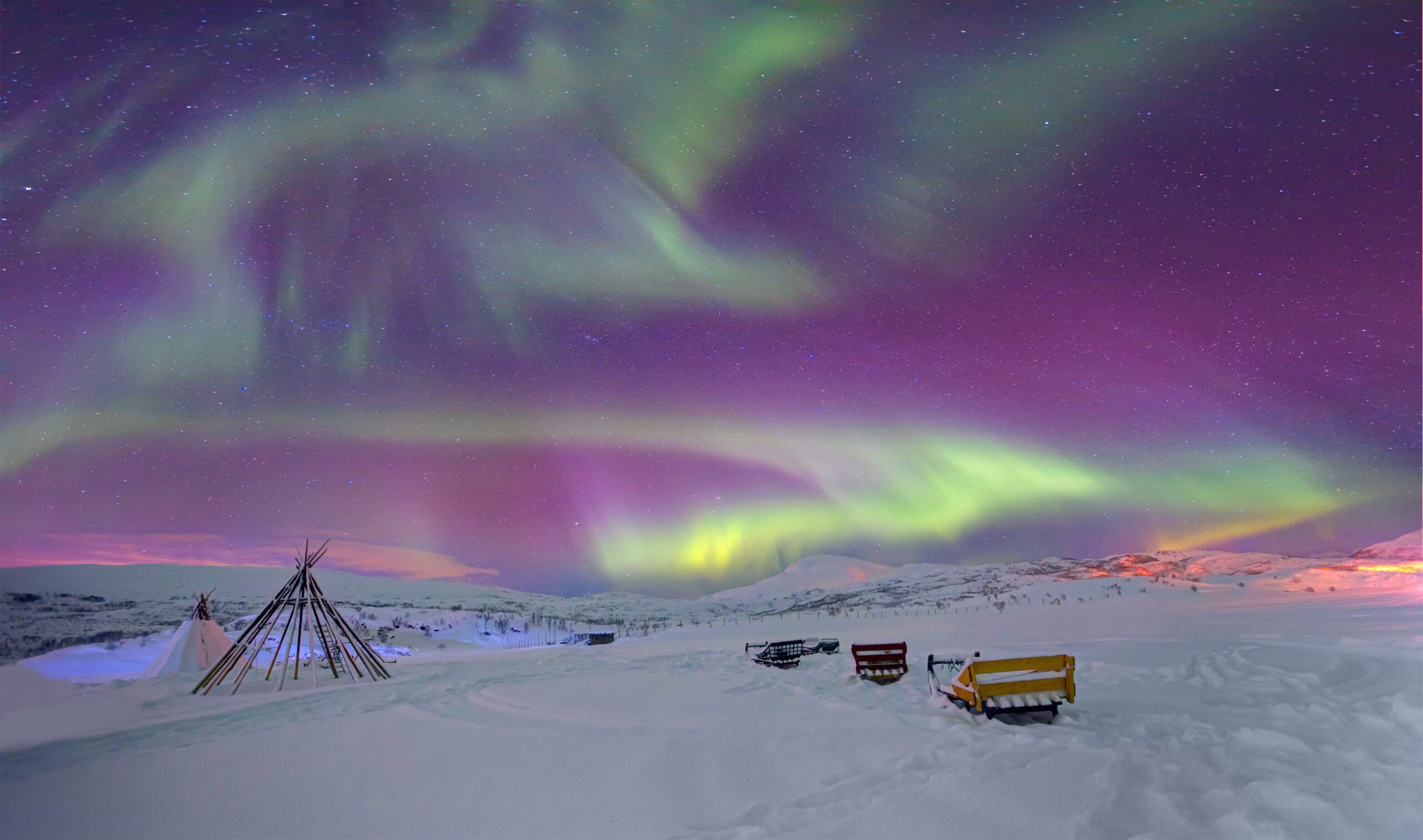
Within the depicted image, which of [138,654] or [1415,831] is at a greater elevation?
[1415,831]

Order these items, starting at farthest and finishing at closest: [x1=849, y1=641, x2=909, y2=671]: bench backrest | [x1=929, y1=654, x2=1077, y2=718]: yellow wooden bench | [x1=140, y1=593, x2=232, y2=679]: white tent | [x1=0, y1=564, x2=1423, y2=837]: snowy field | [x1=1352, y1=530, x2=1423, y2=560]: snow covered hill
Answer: [x1=1352, y1=530, x2=1423, y2=560]: snow covered hill, [x1=140, y1=593, x2=232, y2=679]: white tent, [x1=849, y1=641, x2=909, y2=671]: bench backrest, [x1=929, y1=654, x2=1077, y2=718]: yellow wooden bench, [x1=0, y1=564, x2=1423, y2=837]: snowy field

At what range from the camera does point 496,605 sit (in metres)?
93.7

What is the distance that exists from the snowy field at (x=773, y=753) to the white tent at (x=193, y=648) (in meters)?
4.48

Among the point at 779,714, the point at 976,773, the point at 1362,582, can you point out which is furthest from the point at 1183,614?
the point at 976,773

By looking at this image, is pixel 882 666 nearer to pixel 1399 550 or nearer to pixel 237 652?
pixel 237 652

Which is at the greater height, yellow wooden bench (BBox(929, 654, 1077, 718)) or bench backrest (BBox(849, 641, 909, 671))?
yellow wooden bench (BBox(929, 654, 1077, 718))

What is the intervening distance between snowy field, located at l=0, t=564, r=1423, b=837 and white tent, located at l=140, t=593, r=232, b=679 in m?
4.48

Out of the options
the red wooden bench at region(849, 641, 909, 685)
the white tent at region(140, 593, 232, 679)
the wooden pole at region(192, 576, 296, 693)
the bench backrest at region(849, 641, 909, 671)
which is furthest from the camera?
the white tent at region(140, 593, 232, 679)

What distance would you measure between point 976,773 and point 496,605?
97837mm

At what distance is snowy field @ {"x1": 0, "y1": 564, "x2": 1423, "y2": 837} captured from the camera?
5.43 metres

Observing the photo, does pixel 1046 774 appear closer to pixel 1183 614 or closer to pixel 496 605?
pixel 1183 614

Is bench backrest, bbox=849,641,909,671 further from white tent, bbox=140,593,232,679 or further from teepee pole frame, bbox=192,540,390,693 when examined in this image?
white tent, bbox=140,593,232,679

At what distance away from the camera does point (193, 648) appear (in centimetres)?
2080

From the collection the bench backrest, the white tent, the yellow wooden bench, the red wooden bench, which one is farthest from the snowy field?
the white tent
